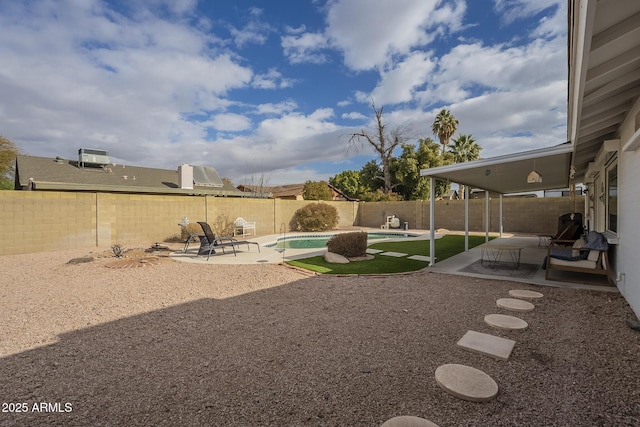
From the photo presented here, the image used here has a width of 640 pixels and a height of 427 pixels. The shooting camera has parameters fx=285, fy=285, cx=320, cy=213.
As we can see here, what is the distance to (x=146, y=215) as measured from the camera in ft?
41.8

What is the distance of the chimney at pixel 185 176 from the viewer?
21.6 meters

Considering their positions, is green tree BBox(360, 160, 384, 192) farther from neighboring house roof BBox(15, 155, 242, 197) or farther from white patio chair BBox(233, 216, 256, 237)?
white patio chair BBox(233, 216, 256, 237)

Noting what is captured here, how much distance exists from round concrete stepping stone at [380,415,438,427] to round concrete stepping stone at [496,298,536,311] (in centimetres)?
328

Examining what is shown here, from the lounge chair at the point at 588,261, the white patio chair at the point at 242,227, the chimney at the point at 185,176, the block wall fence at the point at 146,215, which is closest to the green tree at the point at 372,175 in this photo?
the block wall fence at the point at 146,215

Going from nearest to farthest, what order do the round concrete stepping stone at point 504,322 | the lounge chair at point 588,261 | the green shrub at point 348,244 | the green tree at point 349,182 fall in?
1. the round concrete stepping stone at point 504,322
2. the lounge chair at point 588,261
3. the green shrub at point 348,244
4. the green tree at point 349,182

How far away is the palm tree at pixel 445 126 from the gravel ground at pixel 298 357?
26.8 m

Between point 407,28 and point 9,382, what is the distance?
457 inches

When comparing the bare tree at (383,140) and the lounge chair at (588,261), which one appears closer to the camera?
the lounge chair at (588,261)

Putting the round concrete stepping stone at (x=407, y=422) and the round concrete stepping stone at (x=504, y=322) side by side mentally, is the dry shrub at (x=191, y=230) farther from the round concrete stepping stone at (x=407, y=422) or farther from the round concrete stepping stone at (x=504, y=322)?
the round concrete stepping stone at (x=407, y=422)

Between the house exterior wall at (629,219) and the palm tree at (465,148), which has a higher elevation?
the palm tree at (465,148)

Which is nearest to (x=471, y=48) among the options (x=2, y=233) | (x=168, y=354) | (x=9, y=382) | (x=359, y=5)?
(x=359, y=5)

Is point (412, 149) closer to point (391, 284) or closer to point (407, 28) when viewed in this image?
point (407, 28)

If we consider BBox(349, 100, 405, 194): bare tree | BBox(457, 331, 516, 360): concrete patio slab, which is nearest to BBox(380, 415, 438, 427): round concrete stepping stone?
BBox(457, 331, 516, 360): concrete patio slab

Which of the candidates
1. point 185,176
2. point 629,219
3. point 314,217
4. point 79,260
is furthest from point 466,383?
point 185,176
